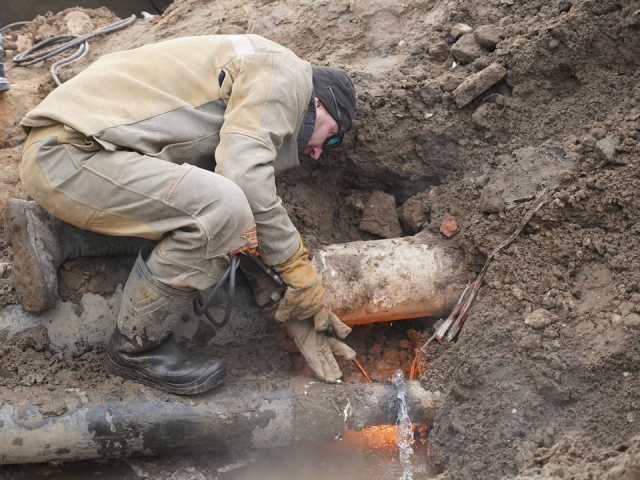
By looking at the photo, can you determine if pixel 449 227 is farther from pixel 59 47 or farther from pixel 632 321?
pixel 59 47

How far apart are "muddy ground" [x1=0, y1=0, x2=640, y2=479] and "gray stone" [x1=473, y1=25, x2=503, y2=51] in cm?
1

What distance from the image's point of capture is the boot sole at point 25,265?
3002mm

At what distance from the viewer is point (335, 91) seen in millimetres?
3252

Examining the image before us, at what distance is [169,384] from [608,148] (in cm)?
227

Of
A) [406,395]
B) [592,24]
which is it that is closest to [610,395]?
[406,395]

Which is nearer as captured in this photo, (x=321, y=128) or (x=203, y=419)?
(x=203, y=419)

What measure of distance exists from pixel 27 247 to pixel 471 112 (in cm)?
237

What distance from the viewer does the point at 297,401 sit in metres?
3.15

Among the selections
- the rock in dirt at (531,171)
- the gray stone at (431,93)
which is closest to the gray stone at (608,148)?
the rock in dirt at (531,171)

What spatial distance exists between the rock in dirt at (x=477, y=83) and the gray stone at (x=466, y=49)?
17 centimetres

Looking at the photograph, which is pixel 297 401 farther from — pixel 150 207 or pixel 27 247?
pixel 27 247

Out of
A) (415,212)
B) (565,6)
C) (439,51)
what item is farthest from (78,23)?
(565,6)

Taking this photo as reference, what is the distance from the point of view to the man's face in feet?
10.6

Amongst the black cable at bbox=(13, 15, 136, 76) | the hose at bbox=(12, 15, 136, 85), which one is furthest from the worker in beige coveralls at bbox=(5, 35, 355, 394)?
the black cable at bbox=(13, 15, 136, 76)
